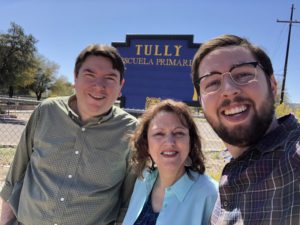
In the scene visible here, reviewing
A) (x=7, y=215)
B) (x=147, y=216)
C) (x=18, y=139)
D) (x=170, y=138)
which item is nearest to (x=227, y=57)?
(x=170, y=138)

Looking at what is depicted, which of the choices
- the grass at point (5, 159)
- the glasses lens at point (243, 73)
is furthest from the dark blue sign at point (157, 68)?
the glasses lens at point (243, 73)

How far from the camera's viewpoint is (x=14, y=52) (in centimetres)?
3828

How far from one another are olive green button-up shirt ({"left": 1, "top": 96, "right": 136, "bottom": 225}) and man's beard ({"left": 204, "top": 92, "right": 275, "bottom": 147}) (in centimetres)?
112

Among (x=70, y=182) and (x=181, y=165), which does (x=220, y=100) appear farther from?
(x=70, y=182)

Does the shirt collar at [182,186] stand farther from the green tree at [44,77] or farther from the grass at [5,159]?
the green tree at [44,77]

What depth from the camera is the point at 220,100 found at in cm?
185

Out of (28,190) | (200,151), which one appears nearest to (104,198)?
(28,190)

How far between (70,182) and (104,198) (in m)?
0.27

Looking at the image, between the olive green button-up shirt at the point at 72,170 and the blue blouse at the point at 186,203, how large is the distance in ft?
1.02

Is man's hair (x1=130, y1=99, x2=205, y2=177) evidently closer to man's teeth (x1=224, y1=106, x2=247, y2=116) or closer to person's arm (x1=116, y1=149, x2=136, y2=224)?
person's arm (x1=116, y1=149, x2=136, y2=224)

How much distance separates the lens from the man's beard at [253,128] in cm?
174

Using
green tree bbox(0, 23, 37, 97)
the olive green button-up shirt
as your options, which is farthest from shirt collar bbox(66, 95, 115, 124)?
green tree bbox(0, 23, 37, 97)

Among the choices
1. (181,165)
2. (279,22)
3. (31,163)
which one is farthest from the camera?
(279,22)

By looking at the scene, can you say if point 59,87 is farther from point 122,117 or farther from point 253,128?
point 253,128
